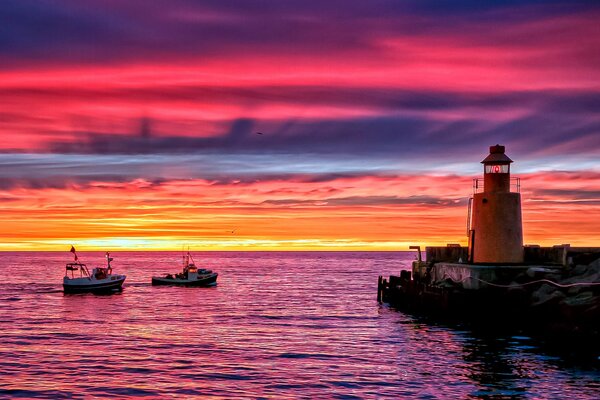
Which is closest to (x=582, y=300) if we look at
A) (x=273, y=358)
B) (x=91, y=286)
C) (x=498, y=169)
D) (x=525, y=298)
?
(x=525, y=298)

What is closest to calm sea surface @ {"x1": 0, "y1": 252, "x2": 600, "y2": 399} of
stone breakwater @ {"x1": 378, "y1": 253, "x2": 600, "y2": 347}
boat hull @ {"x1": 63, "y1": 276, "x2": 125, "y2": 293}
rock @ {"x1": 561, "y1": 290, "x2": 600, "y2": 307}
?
stone breakwater @ {"x1": 378, "y1": 253, "x2": 600, "y2": 347}

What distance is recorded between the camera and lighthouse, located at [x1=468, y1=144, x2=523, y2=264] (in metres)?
49.3

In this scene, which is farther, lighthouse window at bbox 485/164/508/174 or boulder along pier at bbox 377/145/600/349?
lighthouse window at bbox 485/164/508/174

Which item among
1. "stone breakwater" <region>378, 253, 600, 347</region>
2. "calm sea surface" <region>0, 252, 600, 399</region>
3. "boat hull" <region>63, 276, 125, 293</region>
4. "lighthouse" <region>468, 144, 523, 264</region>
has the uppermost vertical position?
"lighthouse" <region>468, 144, 523, 264</region>

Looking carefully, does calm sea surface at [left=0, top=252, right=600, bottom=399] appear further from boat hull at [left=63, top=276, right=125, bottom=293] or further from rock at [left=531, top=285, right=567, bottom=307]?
boat hull at [left=63, top=276, right=125, bottom=293]

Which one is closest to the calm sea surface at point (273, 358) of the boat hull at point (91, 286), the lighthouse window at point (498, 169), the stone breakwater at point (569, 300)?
the stone breakwater at point (569, 300)

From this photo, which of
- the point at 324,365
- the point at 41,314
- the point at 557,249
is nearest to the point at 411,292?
the point at 557,249

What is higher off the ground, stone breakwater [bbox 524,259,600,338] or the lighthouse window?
the lighthouse window

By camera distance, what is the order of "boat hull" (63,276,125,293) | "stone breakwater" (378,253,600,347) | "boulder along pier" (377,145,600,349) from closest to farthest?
"stone breakwater" (378,253,600,347), "boulder along pier" (377,145,600,349), "boat hull" (63,276,125,293)

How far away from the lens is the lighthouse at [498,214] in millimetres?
49312

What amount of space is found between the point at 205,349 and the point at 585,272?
23.3 metres

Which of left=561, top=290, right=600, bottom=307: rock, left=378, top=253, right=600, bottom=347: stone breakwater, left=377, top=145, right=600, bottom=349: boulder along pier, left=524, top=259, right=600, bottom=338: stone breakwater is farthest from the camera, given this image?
left=377, top=145, right=600, bottom=349: boulder along pier

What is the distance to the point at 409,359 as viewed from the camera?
36.6 meters

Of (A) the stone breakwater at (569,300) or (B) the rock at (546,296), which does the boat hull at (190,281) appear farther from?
(B) the rock at (546,296)
